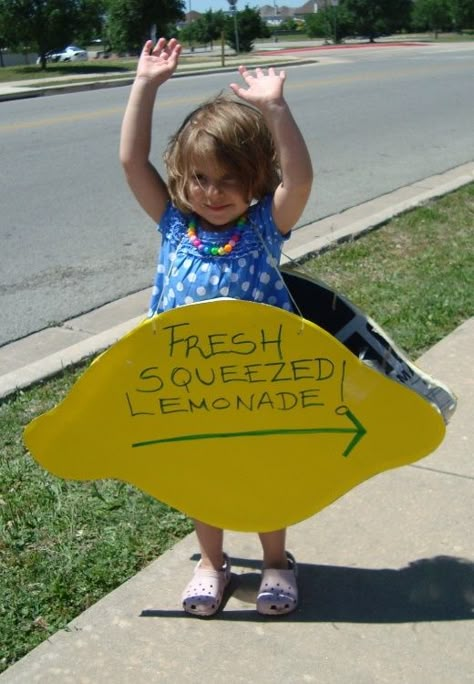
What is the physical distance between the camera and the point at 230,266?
2428 mm

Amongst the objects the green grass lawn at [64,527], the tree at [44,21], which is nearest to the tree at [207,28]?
the tree at [44,21]

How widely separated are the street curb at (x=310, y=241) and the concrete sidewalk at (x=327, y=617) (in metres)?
0.86

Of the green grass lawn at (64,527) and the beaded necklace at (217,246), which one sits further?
the green grass lawn at (64,527)

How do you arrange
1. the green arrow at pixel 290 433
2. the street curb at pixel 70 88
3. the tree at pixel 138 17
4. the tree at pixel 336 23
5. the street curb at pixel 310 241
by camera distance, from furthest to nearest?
the tree at pixel 336 23 < the tree at pixel 138 17 < the street curb at pixel 70 88 < the street curb at pixel 310 241 < the green arrow at pixel 290 433

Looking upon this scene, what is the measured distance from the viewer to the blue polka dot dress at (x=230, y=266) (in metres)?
2.43

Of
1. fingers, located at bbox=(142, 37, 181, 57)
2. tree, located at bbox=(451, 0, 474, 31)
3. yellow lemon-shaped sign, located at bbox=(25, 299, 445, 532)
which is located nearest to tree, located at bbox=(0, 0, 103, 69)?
tree, located at bbox=(451, 0, 474, 31)

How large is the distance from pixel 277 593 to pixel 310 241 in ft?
13.4

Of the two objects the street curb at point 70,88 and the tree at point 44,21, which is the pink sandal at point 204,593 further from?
the tree at point 44,21

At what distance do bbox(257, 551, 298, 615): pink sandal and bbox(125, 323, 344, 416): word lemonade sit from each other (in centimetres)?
50

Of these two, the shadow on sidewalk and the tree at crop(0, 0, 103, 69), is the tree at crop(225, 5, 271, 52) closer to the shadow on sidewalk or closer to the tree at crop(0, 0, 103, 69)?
the tree at crop(0, 0, 103, 69)

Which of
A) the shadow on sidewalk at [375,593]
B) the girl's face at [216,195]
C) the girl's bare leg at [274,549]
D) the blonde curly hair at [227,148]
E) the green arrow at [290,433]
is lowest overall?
the shadow on sidewalk at [375,593]

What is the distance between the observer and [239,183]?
2391 mm

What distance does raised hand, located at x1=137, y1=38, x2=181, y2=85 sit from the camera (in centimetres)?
256

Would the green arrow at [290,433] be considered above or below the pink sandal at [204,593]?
above
